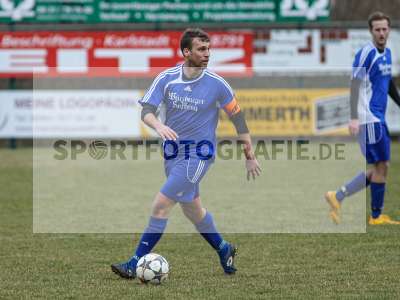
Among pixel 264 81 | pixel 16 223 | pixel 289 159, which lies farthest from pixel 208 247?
pixel 264 81

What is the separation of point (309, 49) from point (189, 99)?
17.2 metres

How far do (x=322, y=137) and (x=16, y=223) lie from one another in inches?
541

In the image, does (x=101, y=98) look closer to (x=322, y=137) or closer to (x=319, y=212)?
(x=322, y=137)

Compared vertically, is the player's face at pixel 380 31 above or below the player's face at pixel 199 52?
above

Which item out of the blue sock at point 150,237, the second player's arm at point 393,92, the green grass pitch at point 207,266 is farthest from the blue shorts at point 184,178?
the second player's arm at point 393,92

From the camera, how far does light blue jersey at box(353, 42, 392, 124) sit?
404 inches

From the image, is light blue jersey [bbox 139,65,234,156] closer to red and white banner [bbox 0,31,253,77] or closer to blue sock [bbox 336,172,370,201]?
blue sock [bbox 336,172,370,201]

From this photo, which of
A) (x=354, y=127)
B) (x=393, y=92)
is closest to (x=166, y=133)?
(x=354, y=127)

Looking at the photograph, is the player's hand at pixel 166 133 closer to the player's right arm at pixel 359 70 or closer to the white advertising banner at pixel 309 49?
the player's right arm at pixel 359 70

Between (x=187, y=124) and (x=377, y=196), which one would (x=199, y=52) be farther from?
(x=377, y=196)

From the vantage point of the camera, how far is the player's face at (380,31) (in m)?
10.1

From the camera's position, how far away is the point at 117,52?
2388cm

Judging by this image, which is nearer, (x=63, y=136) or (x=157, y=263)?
(x=157, y=263)

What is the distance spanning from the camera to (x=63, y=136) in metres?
23.0
